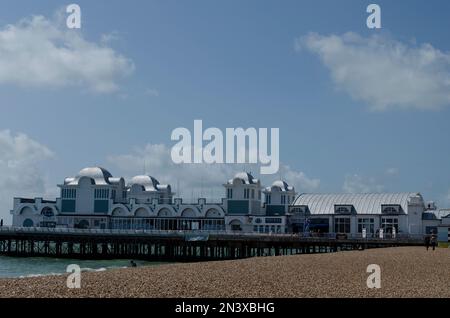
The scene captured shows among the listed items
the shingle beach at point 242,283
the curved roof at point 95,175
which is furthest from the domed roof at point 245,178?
the shingle beach at point 242,283

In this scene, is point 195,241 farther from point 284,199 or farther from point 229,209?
point 284,199

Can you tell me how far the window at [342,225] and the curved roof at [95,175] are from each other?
83.7 ft

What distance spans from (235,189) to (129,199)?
40.1 feet

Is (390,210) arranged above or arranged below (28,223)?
above

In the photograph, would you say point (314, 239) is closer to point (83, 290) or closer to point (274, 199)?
point (274, 199)

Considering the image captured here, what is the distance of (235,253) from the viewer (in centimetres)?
5934

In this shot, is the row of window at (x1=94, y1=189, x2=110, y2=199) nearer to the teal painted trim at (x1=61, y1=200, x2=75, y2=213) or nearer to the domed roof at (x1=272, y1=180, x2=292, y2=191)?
the teal painted trim at (x1=61, y1=200, x2=75, y2=213)

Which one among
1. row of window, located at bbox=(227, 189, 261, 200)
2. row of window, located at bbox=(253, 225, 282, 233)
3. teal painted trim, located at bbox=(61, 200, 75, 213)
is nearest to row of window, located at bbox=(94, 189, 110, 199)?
teal painted trim, located at bbox=(61, 200, 75, 213)

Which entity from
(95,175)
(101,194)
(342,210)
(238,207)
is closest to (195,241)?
(238,207)

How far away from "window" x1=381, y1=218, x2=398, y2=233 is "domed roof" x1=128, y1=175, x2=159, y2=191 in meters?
26.0

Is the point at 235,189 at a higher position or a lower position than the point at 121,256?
higher

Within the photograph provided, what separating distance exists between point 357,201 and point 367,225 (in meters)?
3.46

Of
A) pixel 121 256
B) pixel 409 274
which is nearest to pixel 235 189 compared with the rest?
pixel 121 256

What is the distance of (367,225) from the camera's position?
66.8 metres
